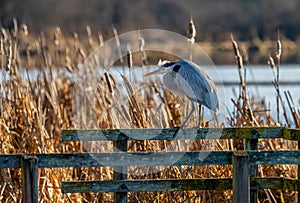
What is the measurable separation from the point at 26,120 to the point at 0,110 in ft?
0.58

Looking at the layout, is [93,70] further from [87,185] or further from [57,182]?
[87,185]

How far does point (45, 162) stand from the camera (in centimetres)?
307

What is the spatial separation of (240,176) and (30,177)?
0.82m

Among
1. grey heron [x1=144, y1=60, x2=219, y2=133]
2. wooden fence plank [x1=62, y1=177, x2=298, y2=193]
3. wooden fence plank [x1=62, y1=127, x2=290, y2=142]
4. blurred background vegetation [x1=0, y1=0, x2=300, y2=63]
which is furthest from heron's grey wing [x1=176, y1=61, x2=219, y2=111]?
blurred background vegetation [x1=0, y1=0, x2=300, y2=63]

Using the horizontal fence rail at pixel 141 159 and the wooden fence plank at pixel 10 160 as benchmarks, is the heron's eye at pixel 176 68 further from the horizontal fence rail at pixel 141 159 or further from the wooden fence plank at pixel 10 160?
the wooden fence plank at pixel 10 160

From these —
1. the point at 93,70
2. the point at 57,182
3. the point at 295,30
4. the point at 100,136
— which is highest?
the point at 295,30

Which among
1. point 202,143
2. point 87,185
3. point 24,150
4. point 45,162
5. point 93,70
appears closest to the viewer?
point 45,162

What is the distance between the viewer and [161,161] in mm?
3094

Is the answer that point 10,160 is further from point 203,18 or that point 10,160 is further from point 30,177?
point 203,18

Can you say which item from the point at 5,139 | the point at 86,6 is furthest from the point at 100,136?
the point at 86,6

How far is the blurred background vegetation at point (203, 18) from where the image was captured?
15430 mm

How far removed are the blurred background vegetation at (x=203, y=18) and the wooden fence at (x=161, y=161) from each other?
10.9m

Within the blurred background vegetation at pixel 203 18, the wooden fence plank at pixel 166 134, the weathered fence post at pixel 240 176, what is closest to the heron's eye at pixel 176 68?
the wooden fence plank at pixel 166 134

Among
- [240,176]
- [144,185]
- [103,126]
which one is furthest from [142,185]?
[103,126]
